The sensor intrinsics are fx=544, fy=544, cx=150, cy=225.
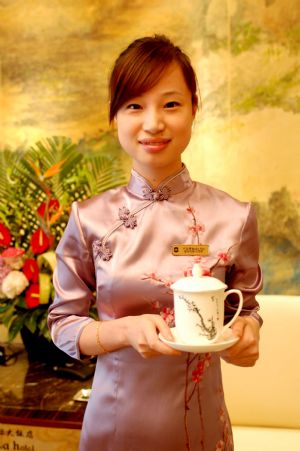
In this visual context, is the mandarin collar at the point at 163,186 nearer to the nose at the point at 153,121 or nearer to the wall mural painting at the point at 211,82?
the nose at the point at 153,121

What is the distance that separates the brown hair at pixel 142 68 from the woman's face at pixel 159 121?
0.5 inches

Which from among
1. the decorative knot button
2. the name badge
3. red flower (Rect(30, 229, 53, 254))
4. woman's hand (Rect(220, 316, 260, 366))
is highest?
the decorative knot button

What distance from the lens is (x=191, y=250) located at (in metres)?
1.11

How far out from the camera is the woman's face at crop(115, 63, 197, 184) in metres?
1.10

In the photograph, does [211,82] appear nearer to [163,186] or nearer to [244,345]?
[163,186]

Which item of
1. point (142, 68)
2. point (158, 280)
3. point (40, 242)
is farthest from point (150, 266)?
point (40, 242)

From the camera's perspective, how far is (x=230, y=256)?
3.70 feet

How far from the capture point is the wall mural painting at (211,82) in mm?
2258

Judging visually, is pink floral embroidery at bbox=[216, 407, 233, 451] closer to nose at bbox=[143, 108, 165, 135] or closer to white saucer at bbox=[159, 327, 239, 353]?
white saucer at bbox=[159, 327, 239, 353]

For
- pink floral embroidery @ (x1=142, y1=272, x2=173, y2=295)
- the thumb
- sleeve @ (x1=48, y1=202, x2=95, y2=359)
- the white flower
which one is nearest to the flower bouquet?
the white flower

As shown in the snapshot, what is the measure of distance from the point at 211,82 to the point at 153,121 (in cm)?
133

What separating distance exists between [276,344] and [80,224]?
119 centimetres

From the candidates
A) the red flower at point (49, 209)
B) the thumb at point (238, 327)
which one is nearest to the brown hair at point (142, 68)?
the thumb at point (238, 327)

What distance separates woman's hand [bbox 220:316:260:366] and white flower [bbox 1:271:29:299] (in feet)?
3.96
